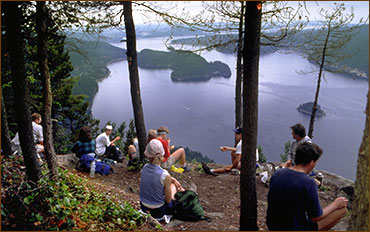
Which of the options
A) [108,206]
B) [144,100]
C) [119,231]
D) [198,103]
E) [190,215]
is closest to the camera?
[119,231]

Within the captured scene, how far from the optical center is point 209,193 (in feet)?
20.6

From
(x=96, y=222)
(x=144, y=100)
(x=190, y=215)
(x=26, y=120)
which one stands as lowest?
(x=144, y=100)

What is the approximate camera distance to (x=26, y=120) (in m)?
3.43

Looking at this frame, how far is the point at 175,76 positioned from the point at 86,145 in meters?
118

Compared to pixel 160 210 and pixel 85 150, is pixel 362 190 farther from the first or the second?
pixel 85 150

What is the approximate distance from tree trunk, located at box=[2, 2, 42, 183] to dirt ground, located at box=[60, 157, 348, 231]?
5.82ft

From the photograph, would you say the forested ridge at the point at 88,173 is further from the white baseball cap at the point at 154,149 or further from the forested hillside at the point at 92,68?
the forested hillside at the point at 92,68

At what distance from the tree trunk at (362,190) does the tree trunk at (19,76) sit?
341 cm

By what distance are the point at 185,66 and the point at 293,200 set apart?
417ft

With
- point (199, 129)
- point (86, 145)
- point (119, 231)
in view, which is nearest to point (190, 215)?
point (119, 231)

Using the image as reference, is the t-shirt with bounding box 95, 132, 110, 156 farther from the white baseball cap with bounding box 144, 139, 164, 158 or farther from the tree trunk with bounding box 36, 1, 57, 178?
the white baseball cap with bounding box 144, 139, 164, 158

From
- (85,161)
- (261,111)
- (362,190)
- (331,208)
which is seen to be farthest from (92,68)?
(362,190)

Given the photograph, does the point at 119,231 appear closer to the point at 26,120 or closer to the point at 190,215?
the point at 190,215

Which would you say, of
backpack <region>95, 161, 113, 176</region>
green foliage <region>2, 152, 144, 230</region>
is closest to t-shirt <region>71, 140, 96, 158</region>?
backpack <region>95, 161, 113, 176</region>
